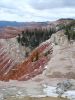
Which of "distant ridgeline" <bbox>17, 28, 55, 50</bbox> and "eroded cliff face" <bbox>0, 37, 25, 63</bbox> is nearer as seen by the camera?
"eroded cliff face" <bbox>0, 37, 25, 63</bbox>

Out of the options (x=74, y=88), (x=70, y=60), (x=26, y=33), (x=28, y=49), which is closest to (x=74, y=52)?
(x=70, y=60)

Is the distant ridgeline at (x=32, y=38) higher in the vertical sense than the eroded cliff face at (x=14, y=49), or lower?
higher

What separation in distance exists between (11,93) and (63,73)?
11796 millimetres

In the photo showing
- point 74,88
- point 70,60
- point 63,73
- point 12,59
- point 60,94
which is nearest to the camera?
point 60,94

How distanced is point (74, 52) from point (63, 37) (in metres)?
32.9

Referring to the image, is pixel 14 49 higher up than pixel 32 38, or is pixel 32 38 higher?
pixel 32 38

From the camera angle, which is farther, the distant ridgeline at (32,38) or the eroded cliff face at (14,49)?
the distant ridgeline at (32,38)

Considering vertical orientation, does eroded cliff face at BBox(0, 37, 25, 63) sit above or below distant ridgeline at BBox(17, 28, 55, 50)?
below

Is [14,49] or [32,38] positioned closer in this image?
[14,49]

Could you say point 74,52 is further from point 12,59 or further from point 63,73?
point 12,59

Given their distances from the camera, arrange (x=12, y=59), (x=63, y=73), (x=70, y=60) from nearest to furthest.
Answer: (x=63, y=73) < (x=70, y=60) < (x=12, y=59)

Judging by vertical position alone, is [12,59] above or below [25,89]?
below

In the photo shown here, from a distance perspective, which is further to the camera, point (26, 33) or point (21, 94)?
point (26, 33)

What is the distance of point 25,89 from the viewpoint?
24.5 meters
